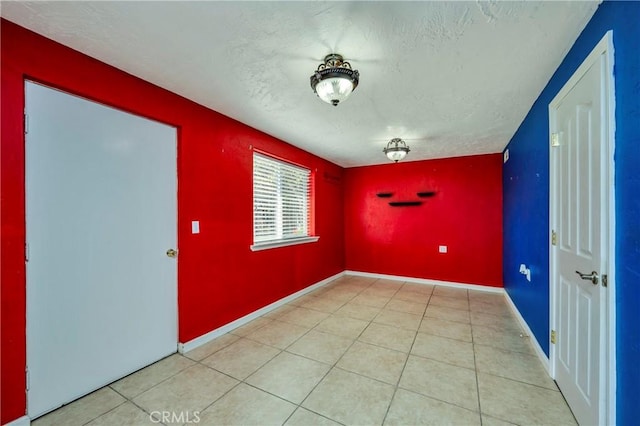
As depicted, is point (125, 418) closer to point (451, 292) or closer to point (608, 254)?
point (608, 254)

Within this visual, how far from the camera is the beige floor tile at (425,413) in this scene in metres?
1.54

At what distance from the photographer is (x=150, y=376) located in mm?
1991

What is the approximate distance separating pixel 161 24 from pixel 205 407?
242 centimetres

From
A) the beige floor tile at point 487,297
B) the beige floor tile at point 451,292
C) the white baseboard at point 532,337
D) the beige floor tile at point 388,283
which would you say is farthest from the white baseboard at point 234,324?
the white baseboard at point 532,337

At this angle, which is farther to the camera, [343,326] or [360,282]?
[360,282]

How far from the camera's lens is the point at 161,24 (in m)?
1.44

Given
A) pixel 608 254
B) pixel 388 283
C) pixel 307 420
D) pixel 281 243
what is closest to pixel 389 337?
pixel 307 420

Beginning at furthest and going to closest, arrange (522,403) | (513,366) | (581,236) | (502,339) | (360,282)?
(360,282), (502,339), (513,366), (522,403), (581,236)

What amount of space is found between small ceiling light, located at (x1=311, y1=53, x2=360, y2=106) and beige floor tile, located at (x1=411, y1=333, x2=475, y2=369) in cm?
236

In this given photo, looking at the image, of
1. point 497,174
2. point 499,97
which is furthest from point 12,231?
point 497,174

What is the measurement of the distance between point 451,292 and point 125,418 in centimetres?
434

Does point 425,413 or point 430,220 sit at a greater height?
point 430,220

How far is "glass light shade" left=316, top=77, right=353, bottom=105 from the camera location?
1635 mm

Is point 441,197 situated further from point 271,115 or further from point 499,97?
point 271,115
